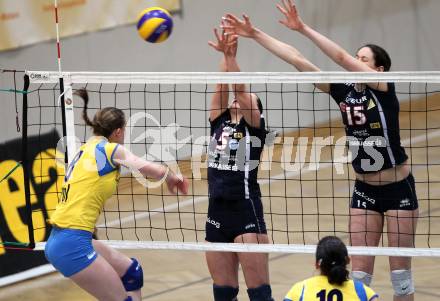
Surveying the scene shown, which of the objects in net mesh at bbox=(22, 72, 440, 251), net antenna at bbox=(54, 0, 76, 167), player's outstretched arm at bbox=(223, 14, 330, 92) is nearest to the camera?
player's outstretched arm at bbox=(223, 14, 330, 92)

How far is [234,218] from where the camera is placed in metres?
6.25

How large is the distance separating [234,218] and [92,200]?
1032 millimetres

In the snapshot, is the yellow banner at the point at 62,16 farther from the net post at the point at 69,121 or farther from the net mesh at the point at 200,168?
the net post at the point at 69,121

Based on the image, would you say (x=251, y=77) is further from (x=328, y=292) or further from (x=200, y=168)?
(x=200, y=168)

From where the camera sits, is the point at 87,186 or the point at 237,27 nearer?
the point at 87,186

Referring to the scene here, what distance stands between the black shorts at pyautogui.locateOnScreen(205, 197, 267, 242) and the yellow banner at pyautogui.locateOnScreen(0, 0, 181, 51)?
421 centimetres

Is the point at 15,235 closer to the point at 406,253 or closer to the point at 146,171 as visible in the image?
the point at 146,171

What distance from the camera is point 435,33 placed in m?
13.7

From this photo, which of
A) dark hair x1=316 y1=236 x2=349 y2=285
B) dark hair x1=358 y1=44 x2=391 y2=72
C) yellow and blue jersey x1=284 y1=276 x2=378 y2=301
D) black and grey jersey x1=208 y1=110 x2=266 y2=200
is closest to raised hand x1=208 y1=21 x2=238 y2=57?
black and grey jersey x1=208 y1=110 x2=266 y2=200

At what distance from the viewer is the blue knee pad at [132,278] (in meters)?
6.36

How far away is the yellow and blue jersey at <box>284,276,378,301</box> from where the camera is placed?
15.6 ft

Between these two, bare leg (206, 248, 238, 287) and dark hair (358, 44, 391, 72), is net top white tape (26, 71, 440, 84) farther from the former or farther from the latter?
bare leg (206, 248, 238, 287)

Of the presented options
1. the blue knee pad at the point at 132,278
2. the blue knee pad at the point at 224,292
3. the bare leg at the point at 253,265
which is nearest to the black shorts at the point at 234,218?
the bare leg at the point at 253,265

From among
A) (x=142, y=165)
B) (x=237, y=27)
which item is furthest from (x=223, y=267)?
(x=237, y=27)
